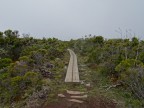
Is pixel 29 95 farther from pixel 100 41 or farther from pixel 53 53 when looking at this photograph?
pixel 100 41

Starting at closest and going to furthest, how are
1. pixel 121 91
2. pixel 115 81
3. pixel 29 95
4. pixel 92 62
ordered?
1. pixel 29 95
2. pixel 121 91
3. pixel 115 81
4. pixel 92 62

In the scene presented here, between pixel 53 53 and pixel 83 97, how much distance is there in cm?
1307

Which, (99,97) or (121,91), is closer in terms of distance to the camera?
(99,97)

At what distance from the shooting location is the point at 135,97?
786 centimetres

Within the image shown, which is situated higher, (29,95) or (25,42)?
(25,42)

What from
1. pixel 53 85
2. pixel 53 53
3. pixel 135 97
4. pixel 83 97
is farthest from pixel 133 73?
pixel 53 53

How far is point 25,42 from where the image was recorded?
2286cm

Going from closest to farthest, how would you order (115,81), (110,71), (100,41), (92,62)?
(115,81), (110,71), (92,62), (100,41)

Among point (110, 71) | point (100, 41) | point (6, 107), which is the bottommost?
point (6, 107)

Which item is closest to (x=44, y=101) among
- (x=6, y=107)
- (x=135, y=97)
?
(x=6, y=107)

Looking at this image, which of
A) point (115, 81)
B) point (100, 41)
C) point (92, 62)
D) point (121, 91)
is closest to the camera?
point (121, 91)

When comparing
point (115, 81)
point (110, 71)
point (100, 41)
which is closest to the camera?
point (115, 81)

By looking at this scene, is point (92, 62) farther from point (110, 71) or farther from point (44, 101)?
point (44, 101)

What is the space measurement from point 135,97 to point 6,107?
14.8 ft
